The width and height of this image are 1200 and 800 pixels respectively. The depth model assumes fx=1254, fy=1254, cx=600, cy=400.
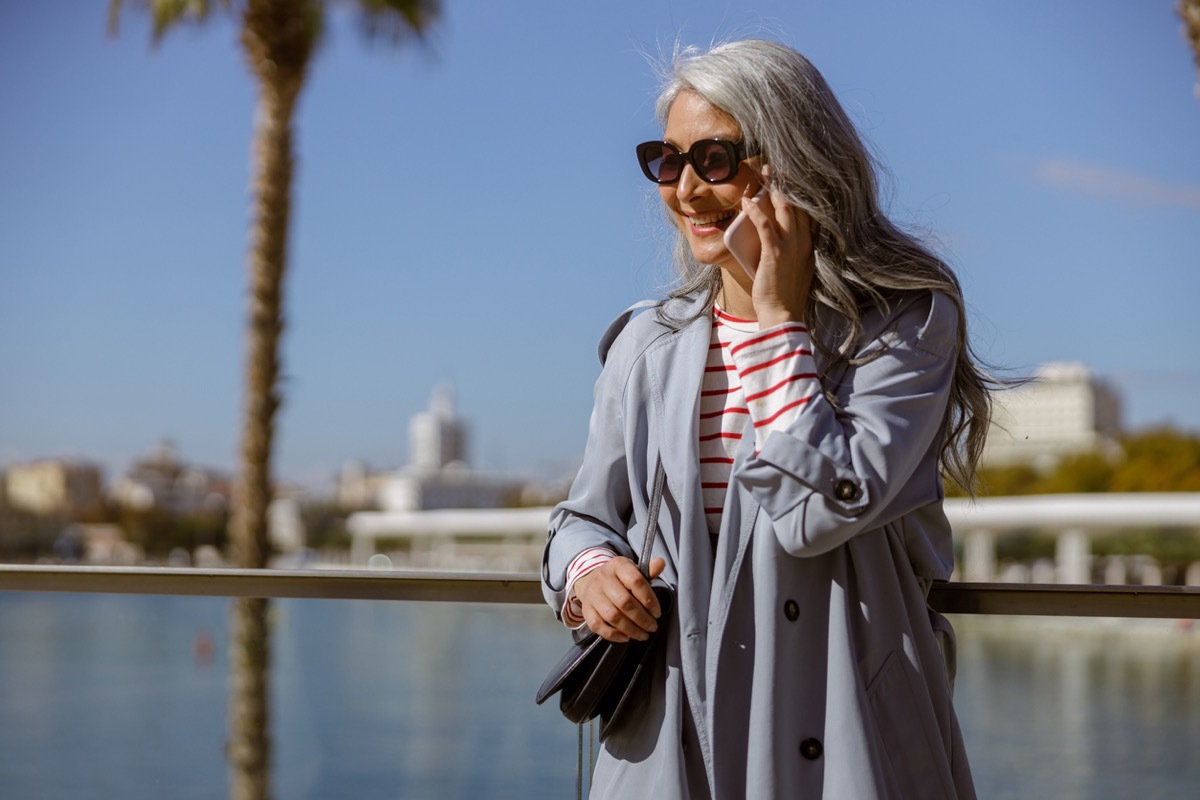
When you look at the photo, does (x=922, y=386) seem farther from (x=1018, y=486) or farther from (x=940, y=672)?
(x=1018, y=486)

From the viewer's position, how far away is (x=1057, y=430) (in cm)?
11419

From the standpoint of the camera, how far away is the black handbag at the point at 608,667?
5.32ft

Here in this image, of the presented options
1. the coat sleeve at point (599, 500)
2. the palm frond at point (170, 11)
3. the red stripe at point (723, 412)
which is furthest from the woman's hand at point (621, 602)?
the palm frond at point (170, 11)

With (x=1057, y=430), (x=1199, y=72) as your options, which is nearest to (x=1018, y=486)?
(x=1057, y=430)

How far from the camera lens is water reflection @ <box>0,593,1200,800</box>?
2514mm

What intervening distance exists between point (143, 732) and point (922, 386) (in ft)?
8.85

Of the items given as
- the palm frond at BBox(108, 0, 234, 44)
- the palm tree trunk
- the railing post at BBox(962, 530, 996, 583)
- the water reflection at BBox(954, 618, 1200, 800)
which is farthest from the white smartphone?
the railing post at BBox(962, 530, 996, 583)

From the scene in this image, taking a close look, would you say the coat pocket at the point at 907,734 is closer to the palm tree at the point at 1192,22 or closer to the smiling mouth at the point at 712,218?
the smiling mouth at the point at 712,218

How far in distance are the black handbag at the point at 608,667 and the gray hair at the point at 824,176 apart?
327 millimetres

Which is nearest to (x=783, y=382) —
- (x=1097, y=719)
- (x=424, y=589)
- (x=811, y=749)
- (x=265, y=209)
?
(x=811, y=749)

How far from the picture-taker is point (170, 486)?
11788 cm

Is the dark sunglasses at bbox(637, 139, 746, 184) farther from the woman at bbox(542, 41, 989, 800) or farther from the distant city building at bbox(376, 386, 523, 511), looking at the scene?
the distant city building at bbox(376, 386, 523, 511)

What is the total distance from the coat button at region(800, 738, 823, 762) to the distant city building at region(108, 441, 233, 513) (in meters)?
103

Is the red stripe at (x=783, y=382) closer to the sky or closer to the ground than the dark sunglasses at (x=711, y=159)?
closer to the ground
